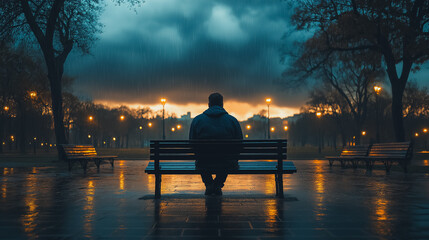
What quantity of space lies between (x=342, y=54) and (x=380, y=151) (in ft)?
31.9

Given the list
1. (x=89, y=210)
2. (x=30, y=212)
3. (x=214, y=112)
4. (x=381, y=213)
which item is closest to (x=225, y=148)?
(x=214, y=112)

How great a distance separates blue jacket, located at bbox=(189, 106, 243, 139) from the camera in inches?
296

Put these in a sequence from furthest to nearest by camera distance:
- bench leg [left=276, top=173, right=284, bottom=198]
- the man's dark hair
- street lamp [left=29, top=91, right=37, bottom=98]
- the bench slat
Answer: street lamp [left=29, top=91, right=37, bottom=98], the man's dark hair, bench leg [left=276, top=173, right=284, bottom=198], the bench slat

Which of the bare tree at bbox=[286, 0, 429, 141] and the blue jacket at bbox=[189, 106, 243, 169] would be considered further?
the bare tree at bbox=[286, 0, 429, 141]

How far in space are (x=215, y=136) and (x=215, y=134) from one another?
39mm

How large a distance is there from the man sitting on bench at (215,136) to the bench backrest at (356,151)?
10452 millimetres

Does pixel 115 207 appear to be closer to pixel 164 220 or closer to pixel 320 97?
pixel 164 220

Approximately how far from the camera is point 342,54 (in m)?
23.6

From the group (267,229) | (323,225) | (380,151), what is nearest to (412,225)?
(323,225)

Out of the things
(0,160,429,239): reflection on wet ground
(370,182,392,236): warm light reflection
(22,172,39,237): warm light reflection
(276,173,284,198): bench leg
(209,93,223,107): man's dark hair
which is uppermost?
(209,93,223,107): man's dark hair

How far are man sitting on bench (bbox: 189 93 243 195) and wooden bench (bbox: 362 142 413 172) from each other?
329 inches

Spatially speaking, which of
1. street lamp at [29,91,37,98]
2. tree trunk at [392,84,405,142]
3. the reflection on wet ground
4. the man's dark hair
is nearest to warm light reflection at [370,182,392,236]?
the reflection on wet ground

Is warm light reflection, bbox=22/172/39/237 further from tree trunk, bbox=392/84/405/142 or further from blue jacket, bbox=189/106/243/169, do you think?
tree trunk, bbox=392/84/405/142

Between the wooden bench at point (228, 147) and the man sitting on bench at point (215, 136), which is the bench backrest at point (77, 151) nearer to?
the wooden bench at point (228, 147)
